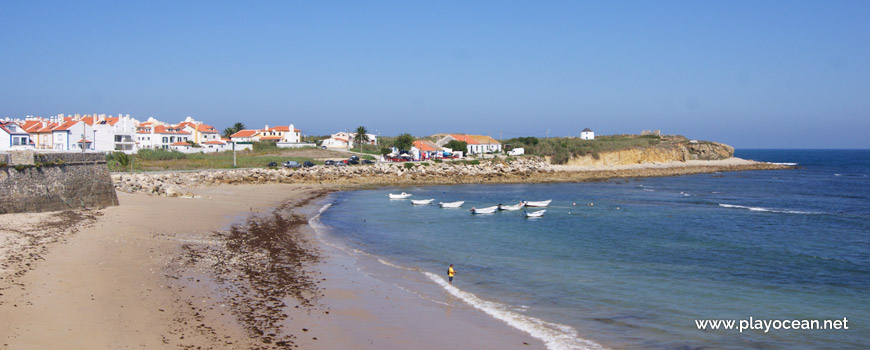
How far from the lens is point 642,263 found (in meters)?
19.9

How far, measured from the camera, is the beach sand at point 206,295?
10.5m

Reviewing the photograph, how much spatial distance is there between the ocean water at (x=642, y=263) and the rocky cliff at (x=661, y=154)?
44554 millimetres

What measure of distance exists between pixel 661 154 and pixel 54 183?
293ft

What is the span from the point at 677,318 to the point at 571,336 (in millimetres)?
Result: 3168

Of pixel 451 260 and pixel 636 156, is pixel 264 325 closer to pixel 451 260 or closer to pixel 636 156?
pixel 451 260

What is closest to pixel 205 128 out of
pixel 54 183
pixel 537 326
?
pixel 54 183

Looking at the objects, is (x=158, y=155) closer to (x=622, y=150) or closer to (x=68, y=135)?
(x=68, y=135)

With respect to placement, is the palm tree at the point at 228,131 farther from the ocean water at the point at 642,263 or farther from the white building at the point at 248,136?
the ocean water at the point at 642,263

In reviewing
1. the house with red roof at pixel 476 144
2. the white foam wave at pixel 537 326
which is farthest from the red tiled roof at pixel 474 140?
the white foam wave at pixel 537 326

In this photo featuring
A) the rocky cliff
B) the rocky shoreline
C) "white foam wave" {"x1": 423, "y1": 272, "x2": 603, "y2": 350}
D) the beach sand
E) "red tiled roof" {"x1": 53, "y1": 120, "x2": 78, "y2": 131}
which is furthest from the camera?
the rocky cliff

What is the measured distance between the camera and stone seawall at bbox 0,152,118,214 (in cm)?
2294

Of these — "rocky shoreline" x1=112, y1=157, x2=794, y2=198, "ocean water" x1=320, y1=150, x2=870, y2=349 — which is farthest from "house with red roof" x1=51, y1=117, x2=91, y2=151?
"ocean water" x1=320, y1=150, x2=870, y2=349

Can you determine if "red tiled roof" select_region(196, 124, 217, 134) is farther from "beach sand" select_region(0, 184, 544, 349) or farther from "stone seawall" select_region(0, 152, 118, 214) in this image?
"beach sand" select_region(0, 184, 544, 349)

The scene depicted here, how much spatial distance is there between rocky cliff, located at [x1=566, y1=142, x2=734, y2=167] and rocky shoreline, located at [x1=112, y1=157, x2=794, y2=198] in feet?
12.6
